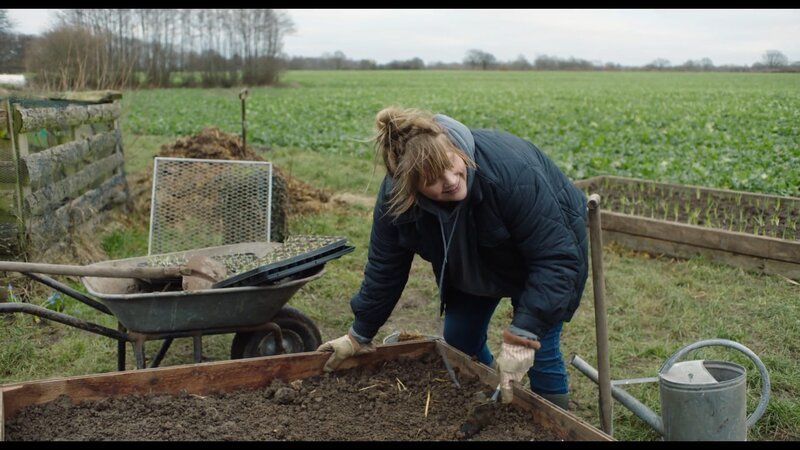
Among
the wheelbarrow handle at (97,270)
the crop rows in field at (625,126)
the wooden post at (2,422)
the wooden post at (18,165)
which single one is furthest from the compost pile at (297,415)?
the wooden post at (18,165)

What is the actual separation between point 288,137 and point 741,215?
10.6 metres

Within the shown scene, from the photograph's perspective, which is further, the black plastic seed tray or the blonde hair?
the black plastic seed tray

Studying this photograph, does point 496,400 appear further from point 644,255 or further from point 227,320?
point 644,255

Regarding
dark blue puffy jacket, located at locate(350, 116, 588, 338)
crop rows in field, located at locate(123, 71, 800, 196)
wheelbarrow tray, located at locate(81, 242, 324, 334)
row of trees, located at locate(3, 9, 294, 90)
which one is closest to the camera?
dark blue puffy jacket, located at locate(350, 116, 588, 338)

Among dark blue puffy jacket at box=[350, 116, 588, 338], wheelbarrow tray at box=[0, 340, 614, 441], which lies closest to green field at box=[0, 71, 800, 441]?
dark blue puffy jacket at box=[350, 116, 588, 338]

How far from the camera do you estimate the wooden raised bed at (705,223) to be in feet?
19.0

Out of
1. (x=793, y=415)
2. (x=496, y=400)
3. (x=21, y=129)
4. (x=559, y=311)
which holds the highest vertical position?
(x=21, y=129)

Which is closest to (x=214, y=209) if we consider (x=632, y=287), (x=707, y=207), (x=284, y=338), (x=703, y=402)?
(x=284, y=338)

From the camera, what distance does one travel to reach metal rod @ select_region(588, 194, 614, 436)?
2736mm

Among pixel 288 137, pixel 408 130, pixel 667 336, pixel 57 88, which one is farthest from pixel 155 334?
pixel 288 137

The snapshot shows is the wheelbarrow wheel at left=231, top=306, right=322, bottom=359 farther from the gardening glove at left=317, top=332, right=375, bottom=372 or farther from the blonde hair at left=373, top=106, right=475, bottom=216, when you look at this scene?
the blonde hair at left=373, top=106, right=475, bottom=216

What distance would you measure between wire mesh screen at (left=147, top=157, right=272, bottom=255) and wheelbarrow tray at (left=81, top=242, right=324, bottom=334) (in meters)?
2.04

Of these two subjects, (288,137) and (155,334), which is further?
(288,137)

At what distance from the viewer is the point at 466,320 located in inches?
138
